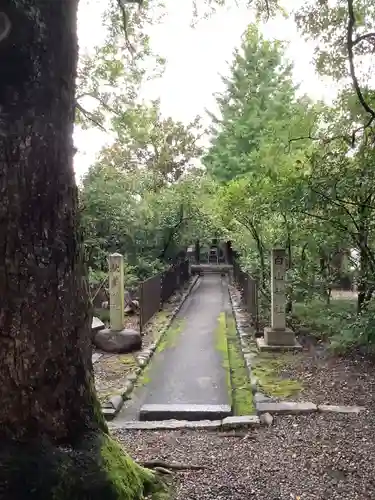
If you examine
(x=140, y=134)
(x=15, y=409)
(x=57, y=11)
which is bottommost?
(x=15, y=409)

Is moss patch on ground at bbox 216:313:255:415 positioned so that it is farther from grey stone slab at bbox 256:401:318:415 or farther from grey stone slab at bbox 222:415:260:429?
grey stone slab at bbox 222:415:260:429

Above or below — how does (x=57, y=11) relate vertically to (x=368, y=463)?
above

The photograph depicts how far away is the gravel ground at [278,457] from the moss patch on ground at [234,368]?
0.88 meters

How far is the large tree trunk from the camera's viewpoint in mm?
1963

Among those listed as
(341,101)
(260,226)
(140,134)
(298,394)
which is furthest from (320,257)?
(140,134)

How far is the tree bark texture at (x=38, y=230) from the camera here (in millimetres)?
1962

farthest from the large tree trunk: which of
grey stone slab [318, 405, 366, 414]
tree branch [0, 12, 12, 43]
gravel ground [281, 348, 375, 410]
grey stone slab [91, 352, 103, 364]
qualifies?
grey stone slab [91, 352, 103, 364]

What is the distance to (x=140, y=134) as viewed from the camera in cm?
1037

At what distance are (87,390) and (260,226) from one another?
7.19m

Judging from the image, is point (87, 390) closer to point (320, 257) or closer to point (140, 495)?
point (140, 495)

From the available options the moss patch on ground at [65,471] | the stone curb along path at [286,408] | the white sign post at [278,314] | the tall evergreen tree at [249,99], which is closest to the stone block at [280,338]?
the white sign post at [278,314]

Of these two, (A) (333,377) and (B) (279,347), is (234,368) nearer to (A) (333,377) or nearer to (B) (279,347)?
(B) (279,347)

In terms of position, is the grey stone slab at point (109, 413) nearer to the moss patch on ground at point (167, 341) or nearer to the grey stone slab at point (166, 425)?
the grey stone slab at point (166, 425)

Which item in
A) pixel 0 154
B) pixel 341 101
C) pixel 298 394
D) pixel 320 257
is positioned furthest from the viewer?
pixel 320 257
